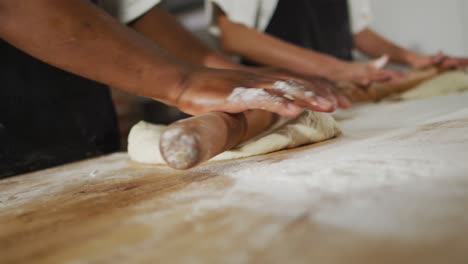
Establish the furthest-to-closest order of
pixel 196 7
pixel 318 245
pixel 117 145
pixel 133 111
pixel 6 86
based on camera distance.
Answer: pixel 196 7 < pixel 133 111 < pixel 117 145 < pixel 6 86 < pixel 318 245

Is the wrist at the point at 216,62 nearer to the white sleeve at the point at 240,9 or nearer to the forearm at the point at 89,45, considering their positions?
the forearm at the point at 89,45

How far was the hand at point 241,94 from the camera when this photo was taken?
2.28 ft

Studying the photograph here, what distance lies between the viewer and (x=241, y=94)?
71cm

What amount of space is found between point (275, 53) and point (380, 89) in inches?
21.8

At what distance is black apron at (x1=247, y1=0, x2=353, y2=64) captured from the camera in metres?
1.97

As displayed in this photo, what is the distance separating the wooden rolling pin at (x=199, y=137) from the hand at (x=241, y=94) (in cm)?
4

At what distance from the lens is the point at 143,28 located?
1.35 meters

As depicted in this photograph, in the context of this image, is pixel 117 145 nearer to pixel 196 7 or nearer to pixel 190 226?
pixel 190 226

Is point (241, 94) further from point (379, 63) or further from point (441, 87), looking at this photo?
point (441, 87)

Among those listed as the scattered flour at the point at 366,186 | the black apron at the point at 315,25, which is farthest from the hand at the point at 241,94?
the black apron at the point at 315,25

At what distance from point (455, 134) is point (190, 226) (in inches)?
20.9

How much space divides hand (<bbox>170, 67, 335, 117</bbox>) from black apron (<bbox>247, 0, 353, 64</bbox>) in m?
1.24

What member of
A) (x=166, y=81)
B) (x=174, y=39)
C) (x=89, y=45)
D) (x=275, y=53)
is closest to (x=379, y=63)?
(x=275, y=53)

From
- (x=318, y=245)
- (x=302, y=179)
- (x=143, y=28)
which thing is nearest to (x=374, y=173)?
(x=302, y=179)
